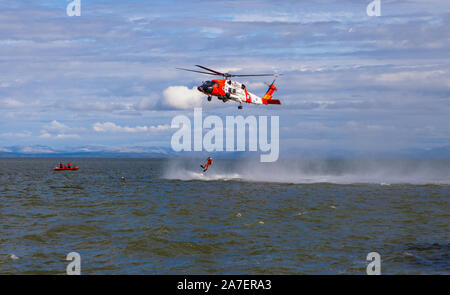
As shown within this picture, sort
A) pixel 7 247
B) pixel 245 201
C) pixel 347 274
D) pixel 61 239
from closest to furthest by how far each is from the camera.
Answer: pixel 347 274 < pixel 7 247 < pixel 61 239 < pixel 245 201

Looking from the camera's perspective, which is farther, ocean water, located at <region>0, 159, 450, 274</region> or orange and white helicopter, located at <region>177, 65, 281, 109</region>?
orange and white helicopter, located at <region>177, 65, 281, 109</region>

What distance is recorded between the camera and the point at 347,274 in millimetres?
20422

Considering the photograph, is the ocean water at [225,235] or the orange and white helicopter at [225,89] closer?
the ocean water at [225,235]

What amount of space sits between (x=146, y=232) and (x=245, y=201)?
736 inches

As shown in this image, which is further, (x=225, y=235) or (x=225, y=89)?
(x=225, y=89)

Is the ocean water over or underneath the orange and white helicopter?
underneath

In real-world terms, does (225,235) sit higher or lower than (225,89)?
lower

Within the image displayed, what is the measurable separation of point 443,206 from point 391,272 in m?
27.4

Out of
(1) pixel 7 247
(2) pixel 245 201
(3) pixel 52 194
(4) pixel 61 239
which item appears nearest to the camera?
(1) pixel 7 247

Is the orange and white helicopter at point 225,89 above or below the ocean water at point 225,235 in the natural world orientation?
above
